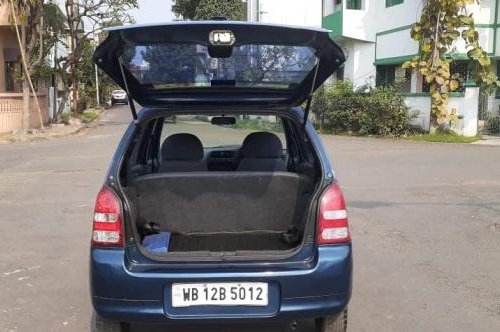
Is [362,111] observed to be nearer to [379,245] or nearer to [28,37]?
[28,37]

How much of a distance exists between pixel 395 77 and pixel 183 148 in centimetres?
2040

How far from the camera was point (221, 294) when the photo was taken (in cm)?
320

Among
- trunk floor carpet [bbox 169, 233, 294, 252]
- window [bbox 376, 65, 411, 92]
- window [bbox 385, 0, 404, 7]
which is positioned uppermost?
window [bbox 385, 0, 404, 7]

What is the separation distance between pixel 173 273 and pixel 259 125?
7.92 feet

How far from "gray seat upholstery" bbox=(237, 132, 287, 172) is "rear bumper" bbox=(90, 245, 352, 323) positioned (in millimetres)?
1353

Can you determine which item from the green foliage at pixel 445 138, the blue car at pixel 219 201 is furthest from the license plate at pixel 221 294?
the green foliage at pixel 445 138

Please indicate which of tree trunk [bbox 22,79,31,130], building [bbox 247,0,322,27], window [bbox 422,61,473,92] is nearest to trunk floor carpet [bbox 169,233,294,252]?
window [bbox 422,61,473,92]

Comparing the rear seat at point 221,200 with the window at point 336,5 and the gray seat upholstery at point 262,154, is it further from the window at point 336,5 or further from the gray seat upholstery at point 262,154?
the window at point 336,5

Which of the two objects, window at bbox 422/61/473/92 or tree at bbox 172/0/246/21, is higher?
tree at bbox 172/0/246/21

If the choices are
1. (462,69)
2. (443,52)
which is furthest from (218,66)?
(462,69)

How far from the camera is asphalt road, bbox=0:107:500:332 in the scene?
427 cm

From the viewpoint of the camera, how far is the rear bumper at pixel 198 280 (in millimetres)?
3182

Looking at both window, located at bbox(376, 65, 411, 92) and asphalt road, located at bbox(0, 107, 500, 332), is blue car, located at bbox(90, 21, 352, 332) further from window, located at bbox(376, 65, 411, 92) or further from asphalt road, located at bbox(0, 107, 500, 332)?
window, located at bbox(376, 65, 411, 92)

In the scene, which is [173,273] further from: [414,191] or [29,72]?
[29,72]
